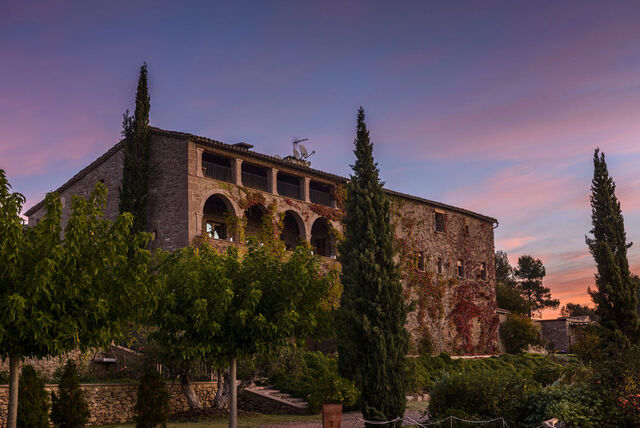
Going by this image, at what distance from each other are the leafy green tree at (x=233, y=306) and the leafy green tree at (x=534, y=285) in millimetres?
63073

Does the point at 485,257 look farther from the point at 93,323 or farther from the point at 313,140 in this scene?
the point at 93,323

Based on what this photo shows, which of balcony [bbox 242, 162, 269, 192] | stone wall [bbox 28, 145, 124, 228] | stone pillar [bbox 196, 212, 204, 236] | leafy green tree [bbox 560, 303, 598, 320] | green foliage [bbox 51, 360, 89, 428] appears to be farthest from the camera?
leafy green tree [bbox 560, 303, 598, 320]

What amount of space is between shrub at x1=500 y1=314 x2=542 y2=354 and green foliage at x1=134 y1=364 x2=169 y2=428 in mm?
30463

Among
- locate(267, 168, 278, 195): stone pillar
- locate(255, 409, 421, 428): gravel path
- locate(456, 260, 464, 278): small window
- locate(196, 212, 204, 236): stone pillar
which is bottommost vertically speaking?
locate(255, 409, 421, 428): gravel path

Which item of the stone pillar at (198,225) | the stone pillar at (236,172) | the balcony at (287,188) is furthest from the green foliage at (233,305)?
the balcony at (287,188)

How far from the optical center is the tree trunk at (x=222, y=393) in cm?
1912

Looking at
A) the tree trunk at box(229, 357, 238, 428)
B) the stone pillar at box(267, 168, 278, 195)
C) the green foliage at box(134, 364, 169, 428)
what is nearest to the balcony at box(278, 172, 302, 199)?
the stone pillar at box(267, 168, 278, 195)

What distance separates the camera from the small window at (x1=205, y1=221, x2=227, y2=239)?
97.2 ft

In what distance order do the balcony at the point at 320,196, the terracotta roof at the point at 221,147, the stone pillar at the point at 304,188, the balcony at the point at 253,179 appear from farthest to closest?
the balcony at the point at 320,196 → the stone pillar at the point at 304,188 → the balcony at the point at 253,179 → the terracotta roof at the point at 221,147

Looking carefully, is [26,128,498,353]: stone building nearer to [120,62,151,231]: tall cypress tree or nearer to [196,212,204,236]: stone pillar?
[196,212,204,236]: stone pillar

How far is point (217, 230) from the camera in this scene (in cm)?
3022

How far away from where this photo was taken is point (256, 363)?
19594mm

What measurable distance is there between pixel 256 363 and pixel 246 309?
637 centimetres

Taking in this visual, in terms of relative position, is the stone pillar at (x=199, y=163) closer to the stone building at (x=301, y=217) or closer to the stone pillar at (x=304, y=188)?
the stone building at (x=301, y=217)
